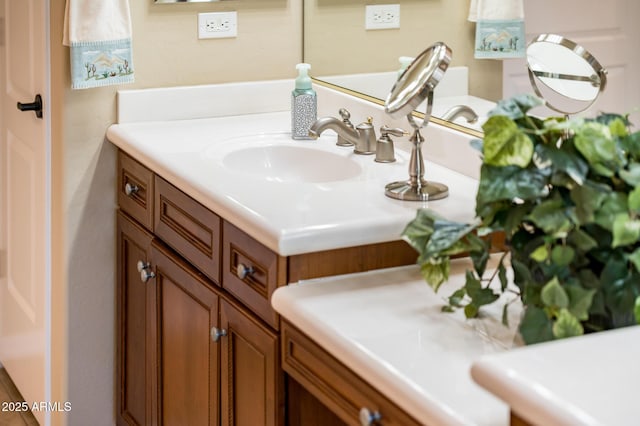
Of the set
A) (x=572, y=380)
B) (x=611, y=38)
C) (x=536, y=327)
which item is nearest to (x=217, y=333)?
(x=536, y=327)

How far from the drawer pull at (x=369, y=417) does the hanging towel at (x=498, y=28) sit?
0.86 meters

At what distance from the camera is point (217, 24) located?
112 inches

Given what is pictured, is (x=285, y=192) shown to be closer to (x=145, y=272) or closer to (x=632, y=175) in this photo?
(x=145, y=272)

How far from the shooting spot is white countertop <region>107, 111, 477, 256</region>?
1.87 m

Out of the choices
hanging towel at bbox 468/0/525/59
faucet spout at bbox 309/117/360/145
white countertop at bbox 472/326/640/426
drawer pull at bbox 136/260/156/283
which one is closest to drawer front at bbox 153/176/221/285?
drawer pull at bbox 136/260/156/283

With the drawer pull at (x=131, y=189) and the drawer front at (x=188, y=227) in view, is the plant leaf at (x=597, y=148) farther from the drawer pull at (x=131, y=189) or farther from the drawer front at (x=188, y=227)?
the drawer pull at (x=131, y=189)

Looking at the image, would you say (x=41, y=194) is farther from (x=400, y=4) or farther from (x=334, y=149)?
(x=400, y=4)

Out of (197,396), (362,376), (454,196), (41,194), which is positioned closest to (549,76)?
(454,196)

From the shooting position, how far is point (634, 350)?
124 cm

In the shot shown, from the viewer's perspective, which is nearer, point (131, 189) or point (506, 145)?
point (506, 145)

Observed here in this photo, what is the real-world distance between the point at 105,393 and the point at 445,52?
5.22 feet

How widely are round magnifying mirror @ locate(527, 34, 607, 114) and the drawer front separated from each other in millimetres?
714

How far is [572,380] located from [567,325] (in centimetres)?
27

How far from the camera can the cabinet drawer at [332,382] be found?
1499mm
